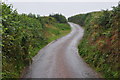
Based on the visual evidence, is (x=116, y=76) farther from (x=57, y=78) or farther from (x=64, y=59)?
(x=64, y=59)

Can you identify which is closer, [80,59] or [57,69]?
[57,69]

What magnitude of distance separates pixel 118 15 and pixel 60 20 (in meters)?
45.2

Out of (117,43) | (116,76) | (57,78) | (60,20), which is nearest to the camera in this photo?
(116,76)

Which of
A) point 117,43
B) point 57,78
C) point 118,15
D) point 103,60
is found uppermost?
point 118,15

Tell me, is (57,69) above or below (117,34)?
below

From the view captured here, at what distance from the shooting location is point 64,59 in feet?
55.8

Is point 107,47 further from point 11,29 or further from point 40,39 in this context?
point 40,39

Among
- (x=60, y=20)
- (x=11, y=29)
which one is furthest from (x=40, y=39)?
(x=60, y=20)

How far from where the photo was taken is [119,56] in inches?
491

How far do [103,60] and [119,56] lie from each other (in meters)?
1.61

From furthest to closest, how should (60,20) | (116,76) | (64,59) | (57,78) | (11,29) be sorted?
1. (60,20)
2. (64,59)
3. (11,29)
4. (57,78)
5. (116,76)

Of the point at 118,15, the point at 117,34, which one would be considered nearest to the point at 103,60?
the point at 117,34

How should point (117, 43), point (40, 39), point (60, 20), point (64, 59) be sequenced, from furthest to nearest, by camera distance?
point (60, 20), point (40, 39), point (64, 59), point (117, 43)

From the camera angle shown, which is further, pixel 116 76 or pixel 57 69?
pixel 57 69
